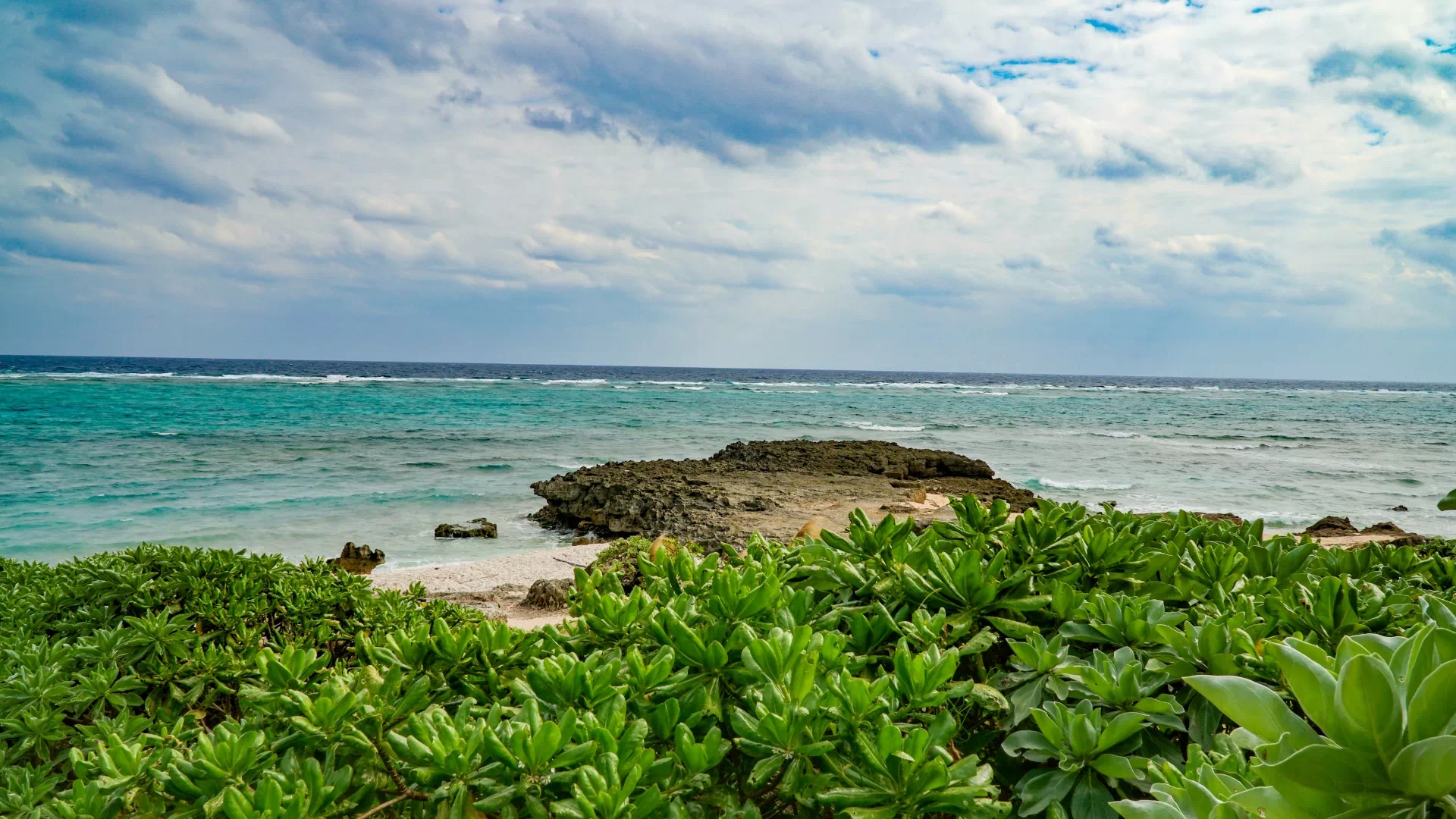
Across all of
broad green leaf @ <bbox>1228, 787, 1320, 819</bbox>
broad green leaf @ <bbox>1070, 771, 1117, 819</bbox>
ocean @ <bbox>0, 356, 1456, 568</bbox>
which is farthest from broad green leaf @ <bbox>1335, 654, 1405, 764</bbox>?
ocean @ <bbox>0, 356, 1456, 568</bbox>

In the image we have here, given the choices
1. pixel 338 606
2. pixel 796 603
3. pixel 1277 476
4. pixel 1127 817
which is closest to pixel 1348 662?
pixel 1127 817

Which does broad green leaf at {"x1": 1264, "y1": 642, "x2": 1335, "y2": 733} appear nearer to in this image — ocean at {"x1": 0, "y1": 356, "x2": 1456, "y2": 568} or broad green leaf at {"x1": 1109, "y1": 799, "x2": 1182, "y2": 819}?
broad green leaf at {"x1": 1109, "y1": 799, "x2": 1182, "y2": 819}

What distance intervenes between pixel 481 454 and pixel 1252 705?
69.0 feet

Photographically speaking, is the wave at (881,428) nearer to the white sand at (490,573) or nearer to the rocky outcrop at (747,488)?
the rocky outcrop at (747,488)

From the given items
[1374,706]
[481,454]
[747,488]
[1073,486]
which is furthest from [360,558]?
[1073,486]

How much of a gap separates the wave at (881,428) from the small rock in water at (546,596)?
75.8 ft

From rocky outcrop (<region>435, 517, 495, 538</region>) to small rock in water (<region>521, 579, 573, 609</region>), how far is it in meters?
5.32

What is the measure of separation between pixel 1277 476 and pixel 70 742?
21236 millimetres

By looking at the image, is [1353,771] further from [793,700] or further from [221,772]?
[221,772]

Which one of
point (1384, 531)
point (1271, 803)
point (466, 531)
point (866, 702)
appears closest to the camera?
point (1271, 803)

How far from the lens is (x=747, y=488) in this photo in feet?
40.8

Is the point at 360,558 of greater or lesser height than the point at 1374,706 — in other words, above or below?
below

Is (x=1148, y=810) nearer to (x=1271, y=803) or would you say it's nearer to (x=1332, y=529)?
(x=1271, y=803)

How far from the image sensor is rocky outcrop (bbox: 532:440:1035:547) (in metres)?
10.5
